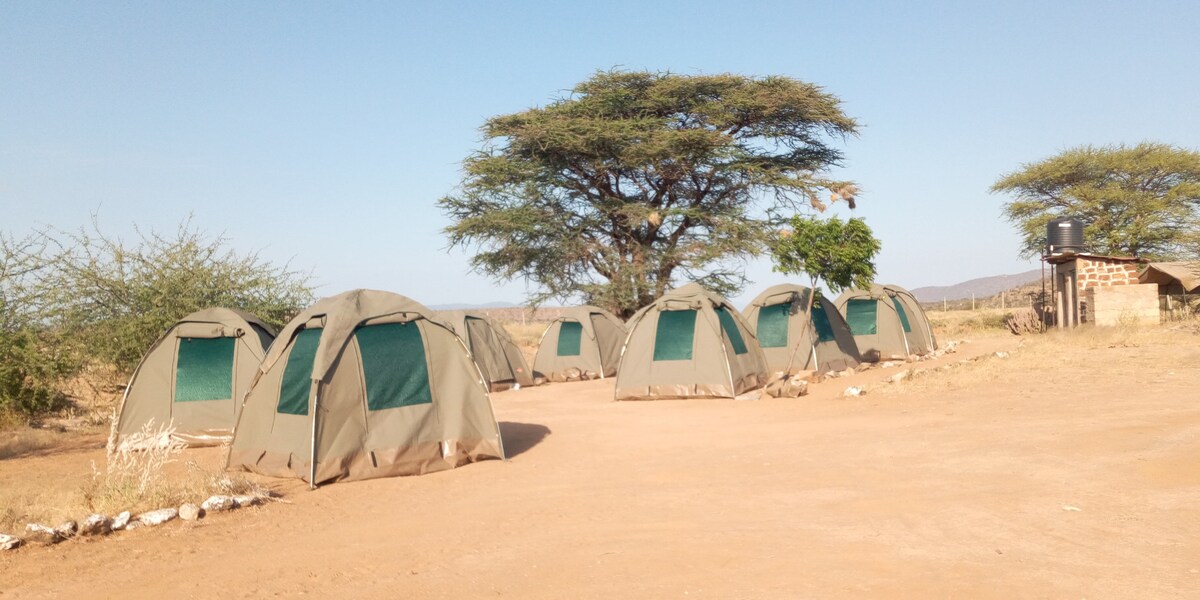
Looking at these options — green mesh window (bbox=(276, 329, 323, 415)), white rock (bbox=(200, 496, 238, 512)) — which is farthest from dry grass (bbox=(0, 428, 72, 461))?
white rock (bbox=(200, 496, 238, 512))

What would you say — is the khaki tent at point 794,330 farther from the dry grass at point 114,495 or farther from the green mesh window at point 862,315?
the dry grass at point 114,495

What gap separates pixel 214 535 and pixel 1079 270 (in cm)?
2620

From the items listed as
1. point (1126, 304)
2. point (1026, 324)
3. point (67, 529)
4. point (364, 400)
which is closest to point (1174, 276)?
point (1126, 304)

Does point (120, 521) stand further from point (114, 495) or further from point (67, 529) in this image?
point (114, 495)

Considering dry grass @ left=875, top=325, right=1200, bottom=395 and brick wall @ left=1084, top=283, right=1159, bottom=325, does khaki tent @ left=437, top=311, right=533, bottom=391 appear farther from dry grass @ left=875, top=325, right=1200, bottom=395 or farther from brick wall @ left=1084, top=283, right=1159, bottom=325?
brick wall @ left=1084, top=283, right=1159, bottom=325

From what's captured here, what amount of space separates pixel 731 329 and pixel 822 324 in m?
4.17

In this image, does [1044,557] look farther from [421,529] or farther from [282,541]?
[282,541]

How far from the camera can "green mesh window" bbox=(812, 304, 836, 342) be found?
2099 cm

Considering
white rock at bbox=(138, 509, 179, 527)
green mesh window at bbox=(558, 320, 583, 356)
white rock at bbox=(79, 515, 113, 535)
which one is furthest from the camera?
green mesh window at bbox=(558, 320, 583, 356)

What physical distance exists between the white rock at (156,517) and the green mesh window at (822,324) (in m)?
15.7

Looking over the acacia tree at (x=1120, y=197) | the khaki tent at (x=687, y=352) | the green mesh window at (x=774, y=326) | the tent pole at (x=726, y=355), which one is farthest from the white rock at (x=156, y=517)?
the acacia tree at (x=1120, y=197)

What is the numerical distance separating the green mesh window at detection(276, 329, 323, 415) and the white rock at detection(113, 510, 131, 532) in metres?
2.62

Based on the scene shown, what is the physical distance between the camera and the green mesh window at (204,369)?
42.9ft

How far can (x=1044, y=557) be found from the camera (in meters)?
5.92
